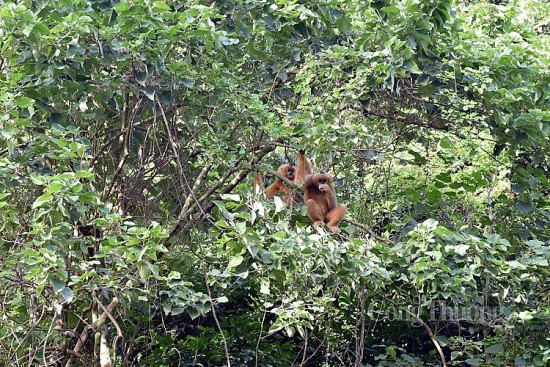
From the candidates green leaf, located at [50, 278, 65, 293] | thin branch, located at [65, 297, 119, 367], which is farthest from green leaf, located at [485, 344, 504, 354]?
green leaf, located at [50, 278, 65, 293]

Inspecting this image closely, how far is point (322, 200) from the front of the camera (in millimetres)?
7883

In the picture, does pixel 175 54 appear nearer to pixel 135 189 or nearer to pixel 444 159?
pixel 135 189

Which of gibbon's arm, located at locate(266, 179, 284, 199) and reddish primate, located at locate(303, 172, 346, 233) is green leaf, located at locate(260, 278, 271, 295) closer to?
reddish primate, located at locate(303, 172, 346, 233)

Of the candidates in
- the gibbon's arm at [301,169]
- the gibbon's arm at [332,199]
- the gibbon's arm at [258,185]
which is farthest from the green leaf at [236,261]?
the gibbon's arm at [332,199]

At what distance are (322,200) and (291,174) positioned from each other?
1.61 feet

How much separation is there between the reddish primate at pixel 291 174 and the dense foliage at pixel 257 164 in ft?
0.79

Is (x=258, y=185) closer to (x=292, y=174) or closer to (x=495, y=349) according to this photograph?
(x=292, y=174)

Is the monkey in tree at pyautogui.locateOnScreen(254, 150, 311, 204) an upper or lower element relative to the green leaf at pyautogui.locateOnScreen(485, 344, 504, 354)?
upper

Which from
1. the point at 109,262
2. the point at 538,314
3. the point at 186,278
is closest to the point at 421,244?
the point at 538,314

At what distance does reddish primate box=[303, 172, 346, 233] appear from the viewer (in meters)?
7.51

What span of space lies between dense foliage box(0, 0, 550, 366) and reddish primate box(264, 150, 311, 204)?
0.24m

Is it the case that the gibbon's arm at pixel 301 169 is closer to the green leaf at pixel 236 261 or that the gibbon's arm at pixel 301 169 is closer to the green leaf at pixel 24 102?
the green leaf at pixel 236 261

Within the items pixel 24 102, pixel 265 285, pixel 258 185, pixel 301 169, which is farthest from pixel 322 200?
pixel 24 102

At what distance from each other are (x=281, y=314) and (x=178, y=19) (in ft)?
7.37
